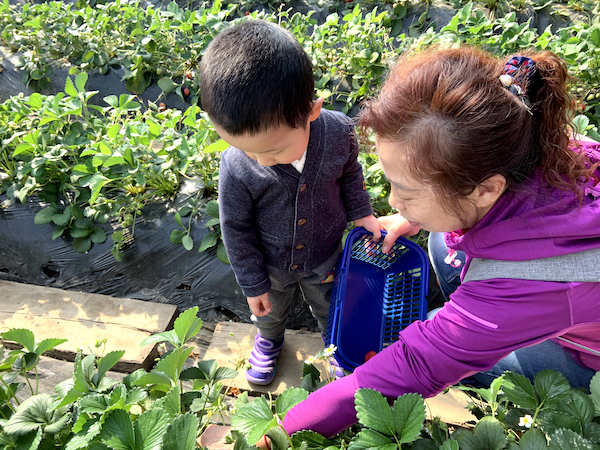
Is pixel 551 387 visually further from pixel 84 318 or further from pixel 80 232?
pixel 80 232

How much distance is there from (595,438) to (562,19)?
100 inches

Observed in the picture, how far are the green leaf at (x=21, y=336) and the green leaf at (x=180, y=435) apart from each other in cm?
45

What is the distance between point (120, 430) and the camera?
694 millimetres

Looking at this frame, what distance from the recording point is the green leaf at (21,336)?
0.89 meters

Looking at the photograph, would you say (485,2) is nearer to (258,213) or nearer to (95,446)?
(258,213)

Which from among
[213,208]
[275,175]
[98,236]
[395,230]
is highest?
[275,175]

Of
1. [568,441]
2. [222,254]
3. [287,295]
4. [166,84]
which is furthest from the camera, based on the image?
[166,84]

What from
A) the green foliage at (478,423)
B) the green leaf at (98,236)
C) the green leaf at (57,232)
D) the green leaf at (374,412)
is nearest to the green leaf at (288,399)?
the green foliage at (478,423)

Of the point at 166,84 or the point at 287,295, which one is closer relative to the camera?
the point at 287,295

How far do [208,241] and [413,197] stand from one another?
0.96 metres

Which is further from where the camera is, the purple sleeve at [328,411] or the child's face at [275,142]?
the child's face at [275,142]

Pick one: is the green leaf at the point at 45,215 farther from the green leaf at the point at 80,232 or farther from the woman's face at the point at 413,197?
the woman's face at the point at 413,197

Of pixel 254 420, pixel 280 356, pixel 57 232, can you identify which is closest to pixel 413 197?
pixel 254 420

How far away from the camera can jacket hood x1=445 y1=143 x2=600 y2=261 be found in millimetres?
779
